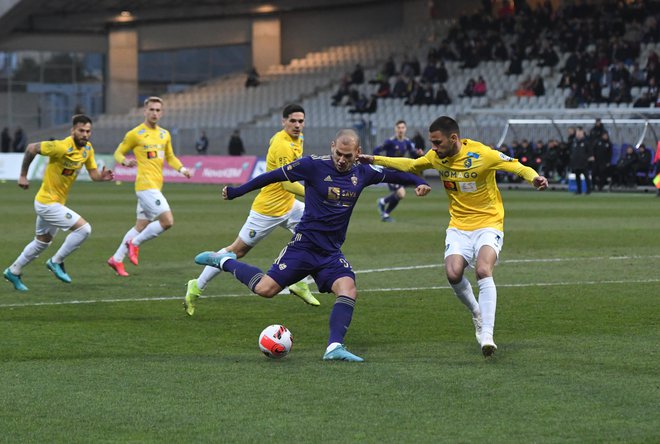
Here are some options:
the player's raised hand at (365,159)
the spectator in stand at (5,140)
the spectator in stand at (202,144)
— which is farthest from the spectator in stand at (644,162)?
the spectator in stand at (5,140)

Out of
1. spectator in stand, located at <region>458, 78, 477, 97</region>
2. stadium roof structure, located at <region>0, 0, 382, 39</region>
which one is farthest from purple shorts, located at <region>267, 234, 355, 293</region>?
stadium roof structure, located at <region>0, 0, 382, 39</region>

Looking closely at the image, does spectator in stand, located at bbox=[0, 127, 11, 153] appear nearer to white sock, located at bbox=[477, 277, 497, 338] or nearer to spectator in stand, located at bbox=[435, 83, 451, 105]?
spectator in stand, located at bbox=[435, 83, 451, 105]

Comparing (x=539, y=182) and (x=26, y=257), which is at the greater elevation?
(x=539, y=182)

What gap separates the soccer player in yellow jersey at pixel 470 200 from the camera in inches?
371

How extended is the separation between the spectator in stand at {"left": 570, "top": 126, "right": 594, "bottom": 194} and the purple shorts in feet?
83.3

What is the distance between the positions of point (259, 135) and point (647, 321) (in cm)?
3681

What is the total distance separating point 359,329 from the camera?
1052 centimetres

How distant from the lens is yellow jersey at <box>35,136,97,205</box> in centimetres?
1396

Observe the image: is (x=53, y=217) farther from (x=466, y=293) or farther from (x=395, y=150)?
(x=395, y=150)

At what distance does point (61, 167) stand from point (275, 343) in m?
6.22

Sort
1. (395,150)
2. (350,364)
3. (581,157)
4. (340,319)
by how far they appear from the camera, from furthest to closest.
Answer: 1. (581,157)
2. (395,150)
3. (340,319)
4. (350,364)

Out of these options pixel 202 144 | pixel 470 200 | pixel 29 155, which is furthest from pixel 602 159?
pixel 470 200

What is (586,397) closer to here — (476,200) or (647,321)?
(476,200)

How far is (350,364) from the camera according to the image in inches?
339
